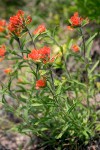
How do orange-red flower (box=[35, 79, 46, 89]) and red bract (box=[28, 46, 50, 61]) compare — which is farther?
orange-red flower (box=[35, 79, 46, 89])

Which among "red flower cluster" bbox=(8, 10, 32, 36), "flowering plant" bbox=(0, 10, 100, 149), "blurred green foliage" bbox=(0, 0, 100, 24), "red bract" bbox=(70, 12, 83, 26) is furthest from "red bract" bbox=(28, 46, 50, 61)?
"blurred green foliage" bbox=(0, 0, 100, 24)

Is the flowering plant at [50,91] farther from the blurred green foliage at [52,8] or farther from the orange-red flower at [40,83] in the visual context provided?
the blurred green foliage at [52,8]

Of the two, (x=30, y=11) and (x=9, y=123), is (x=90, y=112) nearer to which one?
(x=9, y=123)

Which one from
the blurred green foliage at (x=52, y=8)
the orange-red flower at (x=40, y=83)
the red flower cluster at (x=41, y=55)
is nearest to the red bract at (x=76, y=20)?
the red flower cluster at (x=41, y=55)

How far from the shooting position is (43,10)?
6.70 m

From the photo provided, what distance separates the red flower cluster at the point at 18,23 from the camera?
2820 mm

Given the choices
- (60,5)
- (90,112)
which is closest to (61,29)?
(60,5)

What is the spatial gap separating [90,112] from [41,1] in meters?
3.73

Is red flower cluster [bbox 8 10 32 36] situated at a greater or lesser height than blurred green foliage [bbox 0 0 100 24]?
lesser

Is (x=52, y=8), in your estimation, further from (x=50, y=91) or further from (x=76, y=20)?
(x=50, y=91)

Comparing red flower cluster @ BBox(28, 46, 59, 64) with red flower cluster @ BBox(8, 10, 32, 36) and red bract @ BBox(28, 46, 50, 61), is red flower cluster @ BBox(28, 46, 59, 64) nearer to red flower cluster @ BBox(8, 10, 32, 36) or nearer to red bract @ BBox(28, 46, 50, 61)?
red bract @ BBox(28, 46, 50, 61)

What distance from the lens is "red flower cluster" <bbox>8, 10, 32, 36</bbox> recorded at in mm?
2820

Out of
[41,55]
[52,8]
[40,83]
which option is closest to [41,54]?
[41,55]

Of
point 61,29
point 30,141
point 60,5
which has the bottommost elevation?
point 30,141
